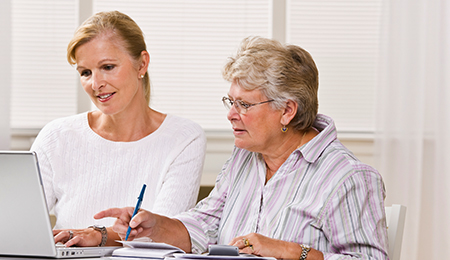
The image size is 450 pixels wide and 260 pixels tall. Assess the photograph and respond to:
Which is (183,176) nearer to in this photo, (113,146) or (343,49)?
(113,146)

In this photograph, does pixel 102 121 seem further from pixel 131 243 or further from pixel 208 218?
pixel 131 243

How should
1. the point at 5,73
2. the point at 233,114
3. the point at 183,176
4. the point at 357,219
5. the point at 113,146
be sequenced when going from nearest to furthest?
the point at 357,219 → the point at 233,114 → the point at 183,176 → the point at 113,146 → the point at 5,73

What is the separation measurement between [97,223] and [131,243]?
2.41ft

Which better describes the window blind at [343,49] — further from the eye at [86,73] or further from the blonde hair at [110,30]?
the eye at [86,73]

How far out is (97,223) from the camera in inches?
72.9

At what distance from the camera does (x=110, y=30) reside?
1.89m

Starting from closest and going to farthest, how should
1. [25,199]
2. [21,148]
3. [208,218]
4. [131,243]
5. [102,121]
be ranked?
[25,199] < [131,243] < [208,218] < [102,121] < [21,148]

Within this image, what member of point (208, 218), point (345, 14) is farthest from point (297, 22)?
point (208, 218)

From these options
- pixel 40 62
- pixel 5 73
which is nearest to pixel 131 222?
pixel 5 73

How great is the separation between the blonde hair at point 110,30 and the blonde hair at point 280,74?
1.86ft

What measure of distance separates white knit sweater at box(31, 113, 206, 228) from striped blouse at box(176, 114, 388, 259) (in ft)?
0.81

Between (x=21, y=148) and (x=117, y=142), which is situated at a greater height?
(x=117, y=142)

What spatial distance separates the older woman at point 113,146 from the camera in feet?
6.09

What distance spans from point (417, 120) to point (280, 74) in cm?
139
